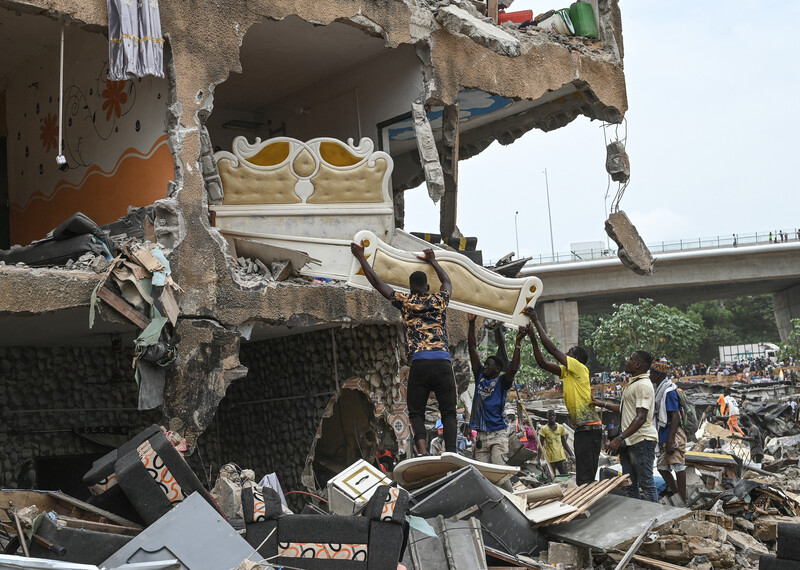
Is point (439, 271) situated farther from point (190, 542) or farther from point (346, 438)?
point (346, 438)

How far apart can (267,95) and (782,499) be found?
33.5 feet

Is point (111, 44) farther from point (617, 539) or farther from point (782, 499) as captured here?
point (782, 499)

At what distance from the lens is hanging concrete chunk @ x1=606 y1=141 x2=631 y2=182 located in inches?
615

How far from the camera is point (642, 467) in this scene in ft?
33.5

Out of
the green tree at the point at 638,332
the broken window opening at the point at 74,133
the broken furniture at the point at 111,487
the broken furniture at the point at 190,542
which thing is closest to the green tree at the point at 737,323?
the green tree at the point at 638,332

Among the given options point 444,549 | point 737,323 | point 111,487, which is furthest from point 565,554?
point 737,323

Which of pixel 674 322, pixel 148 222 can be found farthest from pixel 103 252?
pixel 674 322

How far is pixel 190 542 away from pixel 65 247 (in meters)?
4.39

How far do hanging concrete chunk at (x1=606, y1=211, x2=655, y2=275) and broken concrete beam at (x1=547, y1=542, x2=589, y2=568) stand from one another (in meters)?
7.47

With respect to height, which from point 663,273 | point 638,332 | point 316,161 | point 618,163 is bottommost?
point 638,332

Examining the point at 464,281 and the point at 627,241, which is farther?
the point at 627,241

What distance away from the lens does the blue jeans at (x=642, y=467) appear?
33.2 ft

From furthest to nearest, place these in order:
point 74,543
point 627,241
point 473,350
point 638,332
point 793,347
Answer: point 793,347 → point 638,332 → point 627,241 → point 473,350 → point 74,543

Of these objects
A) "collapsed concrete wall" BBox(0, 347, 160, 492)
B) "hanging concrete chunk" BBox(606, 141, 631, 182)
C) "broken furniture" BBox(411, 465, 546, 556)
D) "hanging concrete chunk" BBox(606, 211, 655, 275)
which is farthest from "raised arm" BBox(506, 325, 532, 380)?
"hanging concrete chunk" BBox(606, 141, 631, 182)
